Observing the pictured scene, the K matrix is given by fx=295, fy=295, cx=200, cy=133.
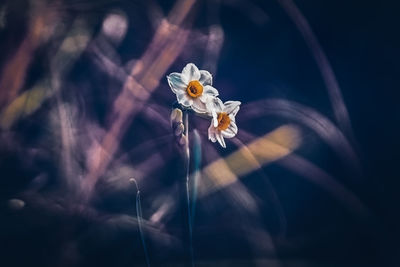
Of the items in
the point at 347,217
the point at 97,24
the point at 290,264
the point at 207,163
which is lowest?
the point at 290,264

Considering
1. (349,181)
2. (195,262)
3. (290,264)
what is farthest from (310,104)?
(195,262)

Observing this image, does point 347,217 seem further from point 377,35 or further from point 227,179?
point 377,35

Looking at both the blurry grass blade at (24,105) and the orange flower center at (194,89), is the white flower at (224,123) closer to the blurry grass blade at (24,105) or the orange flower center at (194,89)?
the orange flower center at (194,89)

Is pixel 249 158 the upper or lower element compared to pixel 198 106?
upper

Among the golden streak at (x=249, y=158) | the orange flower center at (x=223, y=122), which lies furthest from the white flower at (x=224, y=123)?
the golden streak at (x=249, y=158)

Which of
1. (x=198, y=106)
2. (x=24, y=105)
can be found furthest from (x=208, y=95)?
(x=24, y=105)

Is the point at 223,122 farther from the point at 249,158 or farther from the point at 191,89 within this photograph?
the point at 249,158
